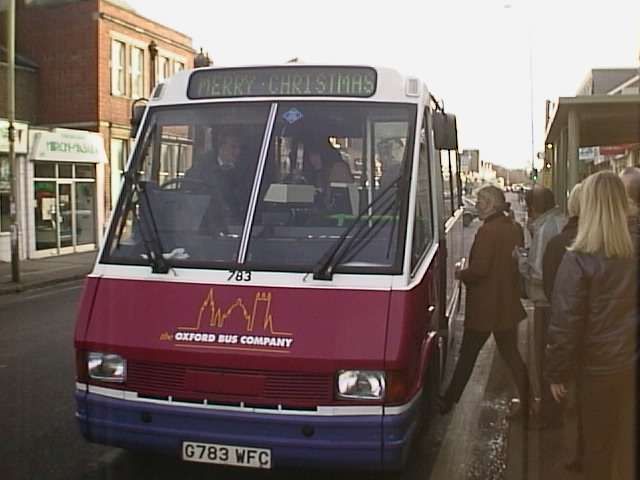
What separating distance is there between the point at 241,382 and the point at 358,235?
1.09 metres

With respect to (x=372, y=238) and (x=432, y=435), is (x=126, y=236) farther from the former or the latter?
(x=432, y=435)

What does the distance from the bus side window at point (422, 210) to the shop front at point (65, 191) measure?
1990 cm

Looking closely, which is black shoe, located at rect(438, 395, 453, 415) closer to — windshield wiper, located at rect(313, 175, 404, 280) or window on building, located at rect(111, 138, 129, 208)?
windshield wiper, located at rect(313, 175, 404, 280)

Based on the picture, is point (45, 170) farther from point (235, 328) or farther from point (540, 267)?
point (235, 328)

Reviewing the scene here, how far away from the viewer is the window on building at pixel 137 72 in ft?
96.8

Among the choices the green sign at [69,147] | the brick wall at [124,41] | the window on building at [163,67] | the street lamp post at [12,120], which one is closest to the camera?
the street lamp post at [12,120]

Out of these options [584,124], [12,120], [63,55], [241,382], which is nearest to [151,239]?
[241,382]

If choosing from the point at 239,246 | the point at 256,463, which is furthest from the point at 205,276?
the point at 256,463

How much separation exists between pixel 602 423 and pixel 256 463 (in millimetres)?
1822

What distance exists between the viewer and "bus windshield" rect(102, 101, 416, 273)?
4859mm

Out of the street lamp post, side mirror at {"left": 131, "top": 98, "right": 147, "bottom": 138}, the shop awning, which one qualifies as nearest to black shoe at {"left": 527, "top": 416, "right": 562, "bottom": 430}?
the shop awning

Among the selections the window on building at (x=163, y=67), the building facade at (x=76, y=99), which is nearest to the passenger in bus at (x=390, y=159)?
the building facade at (x=76, y=99)

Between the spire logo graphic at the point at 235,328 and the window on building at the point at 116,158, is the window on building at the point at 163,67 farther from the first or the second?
the spire logo graphic at the point at 235,328

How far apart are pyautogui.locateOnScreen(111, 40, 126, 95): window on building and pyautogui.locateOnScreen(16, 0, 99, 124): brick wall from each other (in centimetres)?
97
